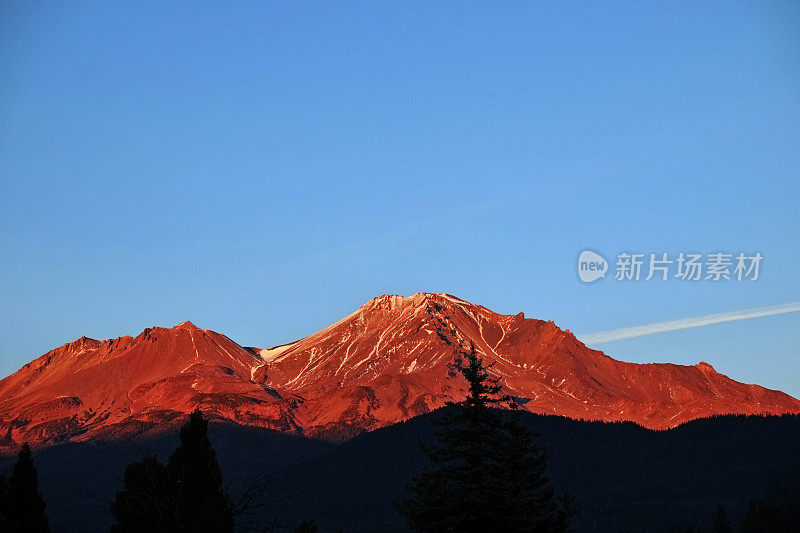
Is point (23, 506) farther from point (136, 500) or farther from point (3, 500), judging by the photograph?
point (136, 500)

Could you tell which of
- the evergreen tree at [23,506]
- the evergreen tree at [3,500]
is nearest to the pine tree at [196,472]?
the evergreen tree at [23,506]

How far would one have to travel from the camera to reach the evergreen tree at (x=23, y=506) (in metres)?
51.9

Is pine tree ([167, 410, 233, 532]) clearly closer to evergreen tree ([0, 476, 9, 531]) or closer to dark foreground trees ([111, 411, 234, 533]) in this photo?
dark foreground trees ([111, 411, 234, 533])

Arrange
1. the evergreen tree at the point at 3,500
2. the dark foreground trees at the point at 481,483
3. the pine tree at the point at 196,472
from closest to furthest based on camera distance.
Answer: the dark foreground trees at the point at 481,483, the pine tree at the point at 196,472, the evergreen tree at the point at 3,500

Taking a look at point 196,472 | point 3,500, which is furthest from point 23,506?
point 196,472

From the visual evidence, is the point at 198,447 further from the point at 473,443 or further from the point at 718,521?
the point at 718,521

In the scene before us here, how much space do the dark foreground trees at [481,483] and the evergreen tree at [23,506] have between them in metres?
21.9

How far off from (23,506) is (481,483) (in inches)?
1028

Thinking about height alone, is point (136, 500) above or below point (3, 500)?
below

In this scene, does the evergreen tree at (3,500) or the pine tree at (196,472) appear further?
the evergreen tree at (3,500)

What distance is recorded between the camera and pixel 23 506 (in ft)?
171

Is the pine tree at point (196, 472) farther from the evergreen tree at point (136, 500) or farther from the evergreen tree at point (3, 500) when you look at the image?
the evergreen tree at point (3, 500)

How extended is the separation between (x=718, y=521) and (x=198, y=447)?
96.9 metres

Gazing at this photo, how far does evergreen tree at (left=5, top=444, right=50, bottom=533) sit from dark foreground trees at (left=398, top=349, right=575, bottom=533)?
21853 mm
